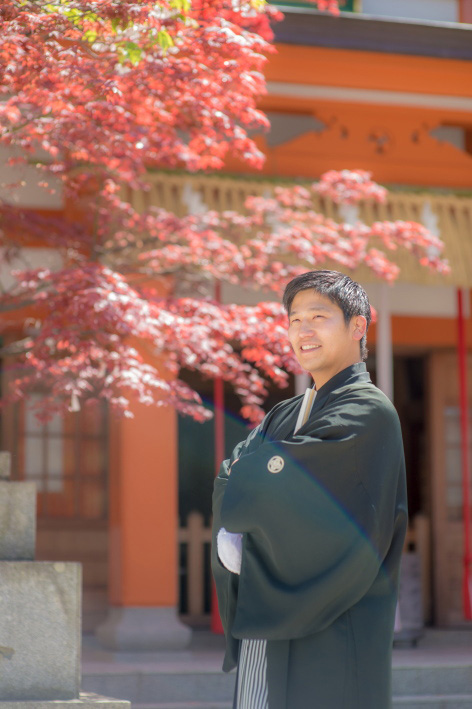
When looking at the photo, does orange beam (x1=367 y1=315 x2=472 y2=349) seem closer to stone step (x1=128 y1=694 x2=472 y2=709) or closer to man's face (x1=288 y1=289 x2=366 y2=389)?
stone step (x1=128 y1=694 x2=472 y2=709)

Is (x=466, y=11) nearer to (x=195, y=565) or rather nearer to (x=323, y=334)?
(x=195, y=565)

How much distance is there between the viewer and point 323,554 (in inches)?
103

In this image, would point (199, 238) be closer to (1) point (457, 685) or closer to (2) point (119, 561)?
(2) point (119, 561)

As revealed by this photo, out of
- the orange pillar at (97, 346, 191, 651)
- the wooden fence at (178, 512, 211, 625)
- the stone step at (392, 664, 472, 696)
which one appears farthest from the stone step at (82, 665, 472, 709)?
the wooden fence at (178, 512, 211, 625)

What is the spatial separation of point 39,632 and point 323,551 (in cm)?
169

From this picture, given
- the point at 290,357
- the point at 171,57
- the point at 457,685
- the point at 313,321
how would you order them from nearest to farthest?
the point at 313,321 < the point at 171,57 < the point at 290,357 < the point at 457,685

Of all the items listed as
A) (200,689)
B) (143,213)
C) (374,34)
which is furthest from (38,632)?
(374,34)

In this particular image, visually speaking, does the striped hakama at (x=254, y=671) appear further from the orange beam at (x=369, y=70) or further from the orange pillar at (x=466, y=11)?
the orange pillar at (x=466, y=11)

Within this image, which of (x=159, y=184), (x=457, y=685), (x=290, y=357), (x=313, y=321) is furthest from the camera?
(x=159, y=184)

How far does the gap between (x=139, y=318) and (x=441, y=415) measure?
5.08 metres

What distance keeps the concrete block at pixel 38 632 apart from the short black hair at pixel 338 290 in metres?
1.64

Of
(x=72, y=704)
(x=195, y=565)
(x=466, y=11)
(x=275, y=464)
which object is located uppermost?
(x=466, y=11)

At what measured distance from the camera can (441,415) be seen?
951 centimetres

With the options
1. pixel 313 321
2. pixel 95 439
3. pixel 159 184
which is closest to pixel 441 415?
pixel 95 439
